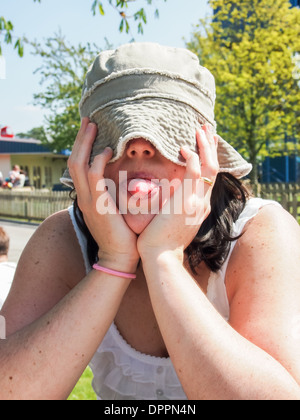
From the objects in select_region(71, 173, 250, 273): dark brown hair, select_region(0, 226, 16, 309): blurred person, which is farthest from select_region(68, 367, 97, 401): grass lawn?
select_region(71, 173, 250, 273): dark brown hair

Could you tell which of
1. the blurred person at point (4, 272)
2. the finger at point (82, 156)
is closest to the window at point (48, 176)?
the blurred person at point (4, 272)

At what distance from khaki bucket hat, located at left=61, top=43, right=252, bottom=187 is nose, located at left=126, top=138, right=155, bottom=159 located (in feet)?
0.11

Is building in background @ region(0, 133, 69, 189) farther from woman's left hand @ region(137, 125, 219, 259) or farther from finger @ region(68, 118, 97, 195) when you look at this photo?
woman's left hand @ region(137, 125, 219, 259)

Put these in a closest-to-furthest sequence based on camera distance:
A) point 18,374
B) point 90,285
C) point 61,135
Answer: point 18,374 → point 90,285 → point 61,135

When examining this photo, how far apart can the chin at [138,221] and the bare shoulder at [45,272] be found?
413 millimetres

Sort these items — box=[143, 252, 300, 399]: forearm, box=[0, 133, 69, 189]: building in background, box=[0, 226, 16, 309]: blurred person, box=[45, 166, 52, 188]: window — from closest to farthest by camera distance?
box=[143, 252, 300, 399]: forearm < box=[0, 226, 16, 309]: blurred person < box=[0, 133, 69, 189]: building in background < box=[45, 166, 52, 188]: window

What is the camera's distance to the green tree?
1409 cm

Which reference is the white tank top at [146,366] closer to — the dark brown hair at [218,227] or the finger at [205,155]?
the dark brown hair at [218,227]

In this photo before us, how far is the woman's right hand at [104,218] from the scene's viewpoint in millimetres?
1496

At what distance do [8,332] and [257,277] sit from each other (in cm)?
88

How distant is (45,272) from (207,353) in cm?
75

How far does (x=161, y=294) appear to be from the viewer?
4.53 ft

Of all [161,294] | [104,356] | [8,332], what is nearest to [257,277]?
[161,294]

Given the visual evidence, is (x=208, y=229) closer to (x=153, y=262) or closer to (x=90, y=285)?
(x=153, y=262)
